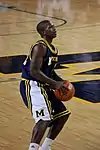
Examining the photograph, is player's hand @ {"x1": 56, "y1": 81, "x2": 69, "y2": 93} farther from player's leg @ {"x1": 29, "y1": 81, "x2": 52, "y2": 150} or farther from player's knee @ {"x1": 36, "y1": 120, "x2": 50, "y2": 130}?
player's knee @ {"x1": 36, "y1": 120, "x2": 50, "y2": 130}

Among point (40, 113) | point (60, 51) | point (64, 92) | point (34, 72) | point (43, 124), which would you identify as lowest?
point (60, 51)

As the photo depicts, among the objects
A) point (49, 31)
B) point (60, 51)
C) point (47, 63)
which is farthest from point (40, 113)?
point (60, 51)

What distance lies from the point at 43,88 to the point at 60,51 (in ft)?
15.4

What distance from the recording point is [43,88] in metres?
3.91

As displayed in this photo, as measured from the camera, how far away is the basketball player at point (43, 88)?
3.82 meters

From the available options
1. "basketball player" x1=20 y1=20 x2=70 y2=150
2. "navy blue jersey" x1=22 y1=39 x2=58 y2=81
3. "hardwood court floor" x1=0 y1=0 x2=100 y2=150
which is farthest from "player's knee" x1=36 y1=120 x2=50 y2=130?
"hardwood court floor" x1=0 y1=0 x2=100 y2=150

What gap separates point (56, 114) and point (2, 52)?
15.9 feet

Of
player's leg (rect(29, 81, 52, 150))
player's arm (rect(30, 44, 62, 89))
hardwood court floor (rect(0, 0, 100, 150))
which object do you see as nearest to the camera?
player's arm (rect(30, 44, 62, 89))

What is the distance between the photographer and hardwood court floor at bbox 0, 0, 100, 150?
15.7 feet

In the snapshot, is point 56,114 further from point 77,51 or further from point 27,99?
point 77,51

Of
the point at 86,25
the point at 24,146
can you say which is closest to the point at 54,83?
the point at 24,146

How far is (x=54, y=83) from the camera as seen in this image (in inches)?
149

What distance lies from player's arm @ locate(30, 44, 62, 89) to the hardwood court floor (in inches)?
37.4

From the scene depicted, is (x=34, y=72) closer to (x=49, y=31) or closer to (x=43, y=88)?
(x=43, y=88)
